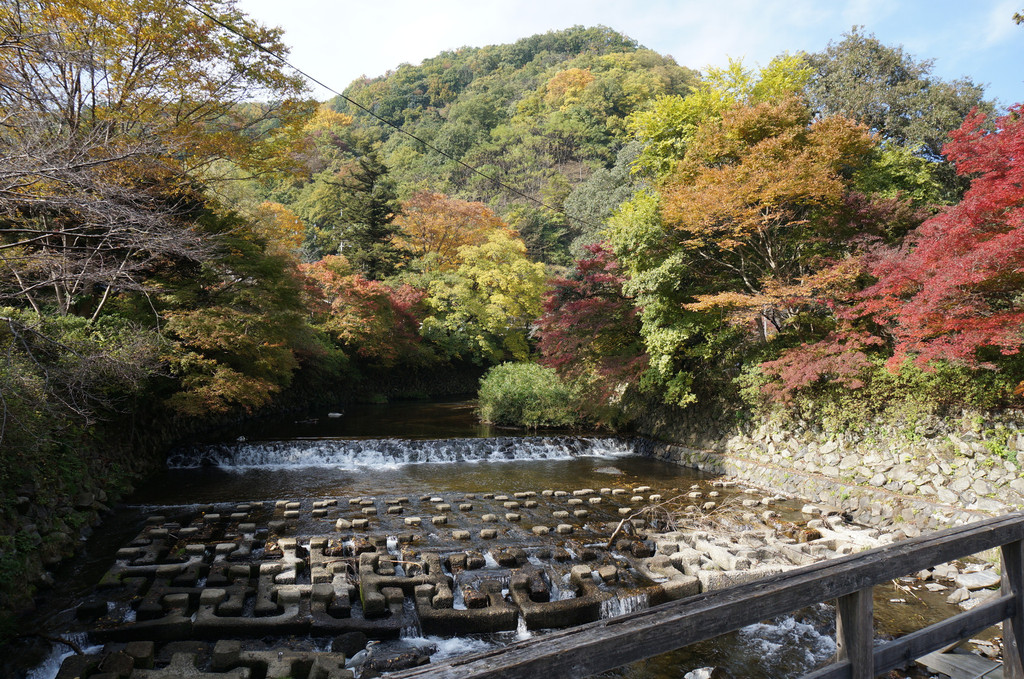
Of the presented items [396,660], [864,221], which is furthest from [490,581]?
[864,221]

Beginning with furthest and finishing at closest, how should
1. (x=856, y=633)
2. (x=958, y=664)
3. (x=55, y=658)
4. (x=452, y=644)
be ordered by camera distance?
(x=452, y=644) → (x=55, y=658) → (x=958, y=664) → (x=856, y=633)

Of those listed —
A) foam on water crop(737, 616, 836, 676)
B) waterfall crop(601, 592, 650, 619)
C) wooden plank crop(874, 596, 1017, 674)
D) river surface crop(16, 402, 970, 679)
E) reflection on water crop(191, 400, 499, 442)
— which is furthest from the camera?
reflection on water crop(191, 400, 499, 442)

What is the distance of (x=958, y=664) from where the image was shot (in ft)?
12.9

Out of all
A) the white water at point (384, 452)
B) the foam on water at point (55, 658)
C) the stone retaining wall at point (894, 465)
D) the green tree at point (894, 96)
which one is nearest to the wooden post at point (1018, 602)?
the stone retaining wall at point (894, 465)

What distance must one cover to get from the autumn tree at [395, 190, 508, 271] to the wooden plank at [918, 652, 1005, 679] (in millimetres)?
22918

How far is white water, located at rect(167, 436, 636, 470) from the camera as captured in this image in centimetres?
1128

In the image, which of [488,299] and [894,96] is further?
[488,299]

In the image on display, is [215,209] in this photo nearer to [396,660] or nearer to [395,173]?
[396,660]

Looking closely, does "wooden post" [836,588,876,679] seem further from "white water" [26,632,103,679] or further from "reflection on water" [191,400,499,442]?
"reflection on water" [191,400,499,442]

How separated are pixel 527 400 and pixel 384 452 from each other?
4798 millimetres

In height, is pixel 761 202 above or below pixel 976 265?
above

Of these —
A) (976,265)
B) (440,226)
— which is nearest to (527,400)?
(976,265)

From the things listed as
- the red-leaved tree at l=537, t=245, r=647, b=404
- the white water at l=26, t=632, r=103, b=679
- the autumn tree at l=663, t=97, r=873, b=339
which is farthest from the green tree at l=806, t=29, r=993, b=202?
the white water at l=26, t=632, r=103, b=679

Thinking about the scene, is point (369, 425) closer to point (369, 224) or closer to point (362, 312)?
point (362, 312)
